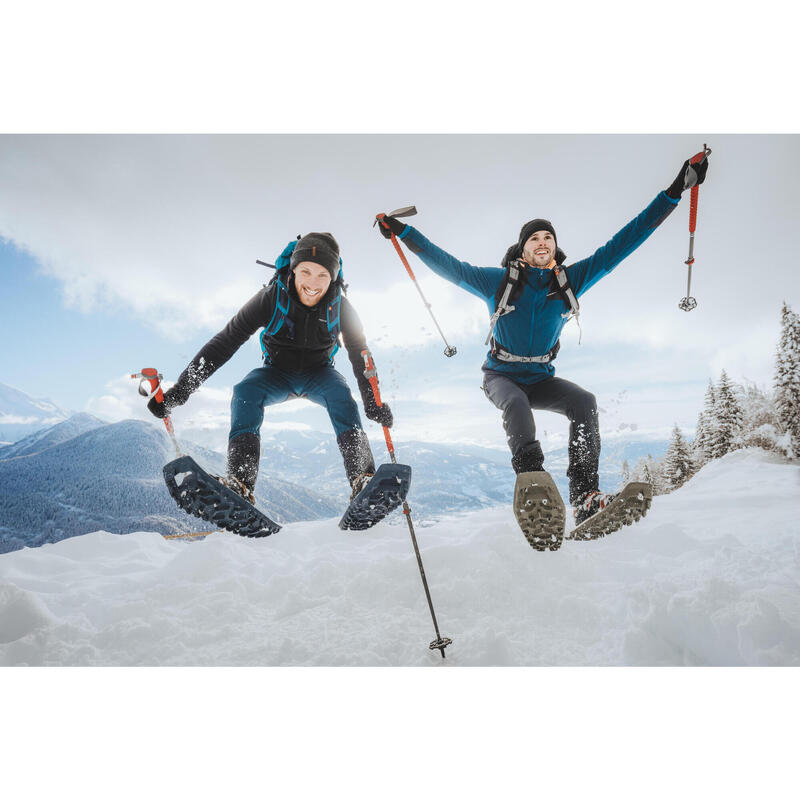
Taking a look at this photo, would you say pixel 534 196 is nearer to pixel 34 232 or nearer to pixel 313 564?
pixel 313 564

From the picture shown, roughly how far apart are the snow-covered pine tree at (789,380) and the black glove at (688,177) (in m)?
1.83

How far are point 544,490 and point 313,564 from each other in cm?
128

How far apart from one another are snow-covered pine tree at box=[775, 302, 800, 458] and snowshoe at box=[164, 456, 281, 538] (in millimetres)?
4654

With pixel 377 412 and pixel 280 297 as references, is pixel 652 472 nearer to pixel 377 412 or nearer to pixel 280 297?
pixel 377 412

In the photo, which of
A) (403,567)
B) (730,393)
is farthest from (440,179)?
(730,393)

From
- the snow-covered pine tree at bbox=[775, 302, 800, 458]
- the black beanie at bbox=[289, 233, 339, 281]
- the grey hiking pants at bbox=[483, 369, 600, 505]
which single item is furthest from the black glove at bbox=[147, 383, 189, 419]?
the snow-covered pine tree at bbox=[775, 302, 800, 458]

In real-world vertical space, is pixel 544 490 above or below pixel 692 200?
below

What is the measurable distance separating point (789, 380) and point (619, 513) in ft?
10.7

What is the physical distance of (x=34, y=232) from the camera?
3.27m

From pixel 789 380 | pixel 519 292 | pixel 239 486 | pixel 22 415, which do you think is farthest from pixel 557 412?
pixel 22 415

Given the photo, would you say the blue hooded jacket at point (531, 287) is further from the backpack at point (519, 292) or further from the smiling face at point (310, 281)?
the smiling face at point (310, 281)

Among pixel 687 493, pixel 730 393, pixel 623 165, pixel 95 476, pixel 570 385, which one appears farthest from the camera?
pixel 730 393

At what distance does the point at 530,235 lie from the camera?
107 inches

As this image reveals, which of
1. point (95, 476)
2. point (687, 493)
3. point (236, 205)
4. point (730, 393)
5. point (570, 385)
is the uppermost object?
point (236, 205)
